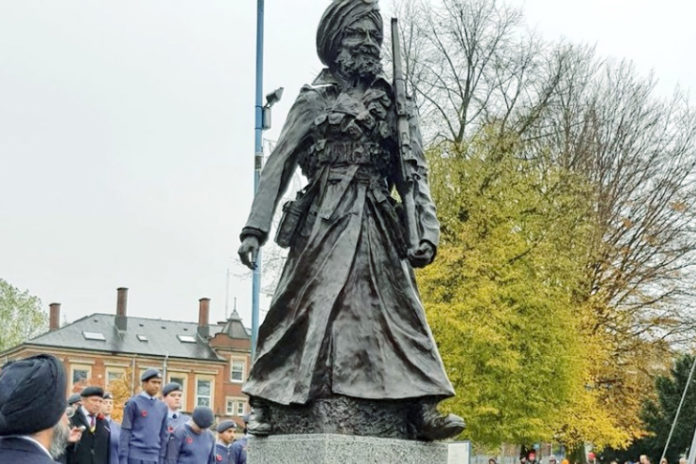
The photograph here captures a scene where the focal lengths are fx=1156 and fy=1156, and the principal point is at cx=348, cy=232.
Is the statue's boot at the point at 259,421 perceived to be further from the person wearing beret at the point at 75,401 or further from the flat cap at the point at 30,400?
the person wearing beret at the point at 75,401

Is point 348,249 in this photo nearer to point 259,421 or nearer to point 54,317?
point 259,421

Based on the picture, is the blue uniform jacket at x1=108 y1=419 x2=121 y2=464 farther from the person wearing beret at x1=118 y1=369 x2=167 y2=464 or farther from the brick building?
the brick building

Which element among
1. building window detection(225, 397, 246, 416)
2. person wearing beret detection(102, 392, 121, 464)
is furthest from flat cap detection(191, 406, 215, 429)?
building window detection(225, 397, 246, 416)

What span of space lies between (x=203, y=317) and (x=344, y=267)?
8336cm

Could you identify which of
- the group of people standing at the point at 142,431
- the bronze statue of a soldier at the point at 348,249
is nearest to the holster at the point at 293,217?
the bronze statue of a soldier at the point at 348,249

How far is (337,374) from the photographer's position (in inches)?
297

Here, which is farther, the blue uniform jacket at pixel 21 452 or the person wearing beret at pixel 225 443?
the person wearing beret at pixel 225 443

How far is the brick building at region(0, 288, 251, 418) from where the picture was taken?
81.1 m

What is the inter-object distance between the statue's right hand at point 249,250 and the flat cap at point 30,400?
394 cm

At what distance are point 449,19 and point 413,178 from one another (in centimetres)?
3175

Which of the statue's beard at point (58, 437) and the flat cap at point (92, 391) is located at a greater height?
the flat cap at point (92, 391)

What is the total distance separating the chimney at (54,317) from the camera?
86119mm

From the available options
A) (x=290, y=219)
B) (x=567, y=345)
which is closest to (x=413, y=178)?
(x=290, y=219)

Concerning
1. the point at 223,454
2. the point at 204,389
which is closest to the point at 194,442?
the point at 223,454
